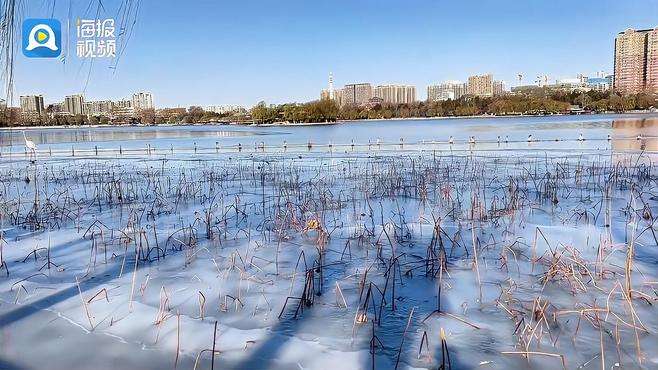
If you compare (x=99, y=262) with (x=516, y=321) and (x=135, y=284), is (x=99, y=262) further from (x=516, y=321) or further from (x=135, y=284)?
(x=516, y=321)

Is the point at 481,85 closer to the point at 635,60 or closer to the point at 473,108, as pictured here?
the point at 635,60

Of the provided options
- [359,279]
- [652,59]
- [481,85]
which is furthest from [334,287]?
[481,85]

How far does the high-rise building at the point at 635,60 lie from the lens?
436 ft

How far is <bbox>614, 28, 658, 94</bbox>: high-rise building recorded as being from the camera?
5231 inches

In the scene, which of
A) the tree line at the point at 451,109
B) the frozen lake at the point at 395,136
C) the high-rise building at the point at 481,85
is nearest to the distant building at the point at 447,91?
the high-rise building at the point at 481,85

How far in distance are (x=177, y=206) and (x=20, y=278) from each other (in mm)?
3635

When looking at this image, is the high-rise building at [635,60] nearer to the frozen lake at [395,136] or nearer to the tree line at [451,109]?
the tree line at [451,109]

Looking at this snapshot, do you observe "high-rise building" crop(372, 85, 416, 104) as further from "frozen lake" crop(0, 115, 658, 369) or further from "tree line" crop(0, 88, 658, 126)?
"frozen lake" crop(0, 115, 658, 369)

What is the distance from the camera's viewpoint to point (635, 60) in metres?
140

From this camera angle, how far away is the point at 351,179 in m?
11.1

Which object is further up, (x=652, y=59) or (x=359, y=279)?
(x=652, y=59)

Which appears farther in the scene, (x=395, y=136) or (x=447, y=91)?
(x=447, y=91)

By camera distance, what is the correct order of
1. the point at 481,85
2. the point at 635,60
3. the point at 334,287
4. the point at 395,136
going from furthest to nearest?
1. the point at 481,85
2. the point at 635,60
3. the point at 395,136
4. the point at 334,287

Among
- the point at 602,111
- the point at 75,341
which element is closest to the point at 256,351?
the point at 75,341
